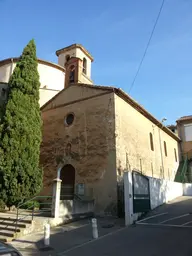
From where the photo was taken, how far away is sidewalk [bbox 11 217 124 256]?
7471mm

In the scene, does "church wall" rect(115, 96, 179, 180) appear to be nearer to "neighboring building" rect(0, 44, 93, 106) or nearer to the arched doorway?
the arched doorway

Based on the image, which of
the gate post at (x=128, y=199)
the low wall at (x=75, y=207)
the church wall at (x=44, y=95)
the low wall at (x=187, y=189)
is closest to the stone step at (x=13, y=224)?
the low wall at (x=75, y=207)

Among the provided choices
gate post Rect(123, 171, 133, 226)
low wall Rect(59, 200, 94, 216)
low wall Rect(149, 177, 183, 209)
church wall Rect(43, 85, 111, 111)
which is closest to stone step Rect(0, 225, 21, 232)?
low wall Rect(59, 200, 94, 216)

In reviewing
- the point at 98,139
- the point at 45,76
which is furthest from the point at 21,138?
the point at 45,76

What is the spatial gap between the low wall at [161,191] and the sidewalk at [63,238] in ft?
8.12

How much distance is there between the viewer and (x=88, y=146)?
15148mm

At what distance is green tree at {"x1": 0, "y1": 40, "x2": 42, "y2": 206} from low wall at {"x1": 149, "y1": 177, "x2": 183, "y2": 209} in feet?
20.9

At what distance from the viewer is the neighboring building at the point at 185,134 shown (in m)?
27.8

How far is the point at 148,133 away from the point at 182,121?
1139 centimetres

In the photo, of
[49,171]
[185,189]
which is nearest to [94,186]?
[49,171]

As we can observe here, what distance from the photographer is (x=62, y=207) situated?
37.6 feet

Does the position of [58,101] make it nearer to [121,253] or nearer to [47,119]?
[47,119]

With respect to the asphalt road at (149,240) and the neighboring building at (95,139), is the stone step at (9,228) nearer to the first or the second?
the asphalt road at (149,240)

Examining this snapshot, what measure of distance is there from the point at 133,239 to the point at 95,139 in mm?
7607
